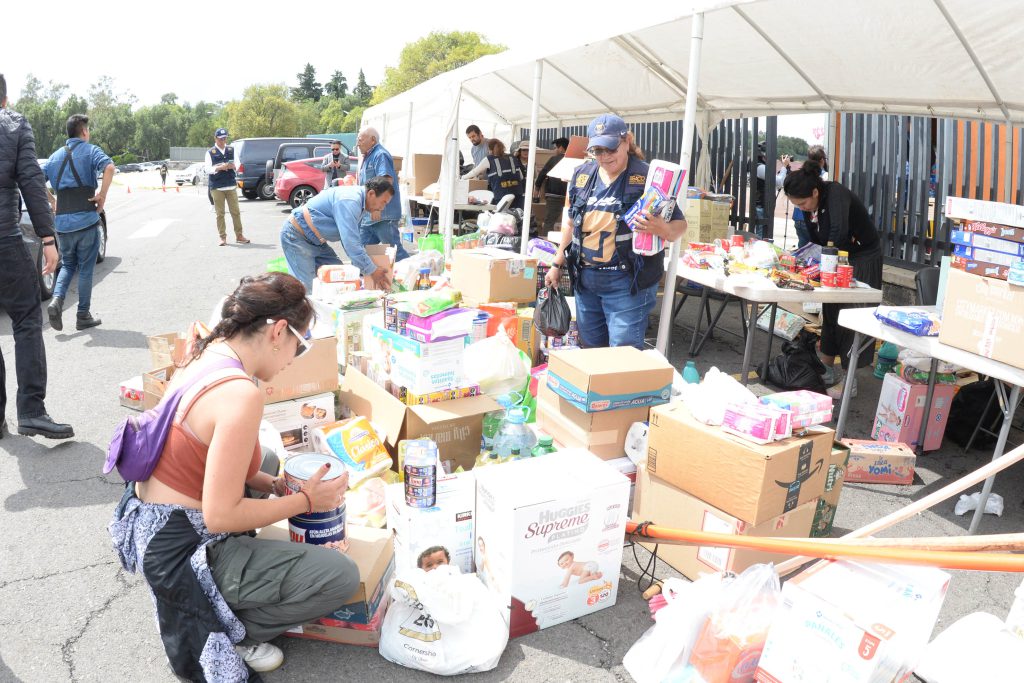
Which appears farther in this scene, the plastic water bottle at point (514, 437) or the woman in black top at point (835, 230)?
the woman in black top at point (835, 230)

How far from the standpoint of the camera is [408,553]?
2.84 metres

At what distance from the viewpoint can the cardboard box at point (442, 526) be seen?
2.81 m

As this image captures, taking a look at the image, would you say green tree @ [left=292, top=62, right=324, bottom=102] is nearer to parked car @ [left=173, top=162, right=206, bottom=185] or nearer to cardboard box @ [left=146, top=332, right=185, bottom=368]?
parked car @ [left=173, top=162, right=206, bottom=185]

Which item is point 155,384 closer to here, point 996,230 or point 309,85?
point 996,230

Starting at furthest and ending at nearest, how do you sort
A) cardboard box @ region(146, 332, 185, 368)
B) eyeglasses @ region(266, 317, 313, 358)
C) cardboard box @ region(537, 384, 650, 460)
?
cardboard box @ region(146, 332, 185, 368), cardboard box @ region(537, 384, 650, 460), eyeglasses @ region(266, 317, 313, 358)

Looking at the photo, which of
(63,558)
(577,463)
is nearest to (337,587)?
(577,463)

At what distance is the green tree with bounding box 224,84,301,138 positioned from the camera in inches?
2557

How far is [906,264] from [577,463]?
6.02 m

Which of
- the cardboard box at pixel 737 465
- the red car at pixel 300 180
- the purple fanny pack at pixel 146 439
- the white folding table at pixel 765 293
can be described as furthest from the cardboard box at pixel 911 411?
the red car at pixel 300 180

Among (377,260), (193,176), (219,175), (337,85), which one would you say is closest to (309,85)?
(337,85)

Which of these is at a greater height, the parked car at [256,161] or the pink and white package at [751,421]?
the parked car at [256,161]

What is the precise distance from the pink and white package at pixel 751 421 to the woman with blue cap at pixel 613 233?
1.34m

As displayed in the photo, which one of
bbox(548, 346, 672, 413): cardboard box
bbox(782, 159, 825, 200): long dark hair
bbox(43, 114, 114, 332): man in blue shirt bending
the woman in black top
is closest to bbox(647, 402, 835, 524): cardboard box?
bbox(548, 346, 672, 413): cardboard box

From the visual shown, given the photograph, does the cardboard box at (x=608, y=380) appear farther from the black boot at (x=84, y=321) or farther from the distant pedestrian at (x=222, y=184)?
the distant pedestrian at (x=222, y=184)
